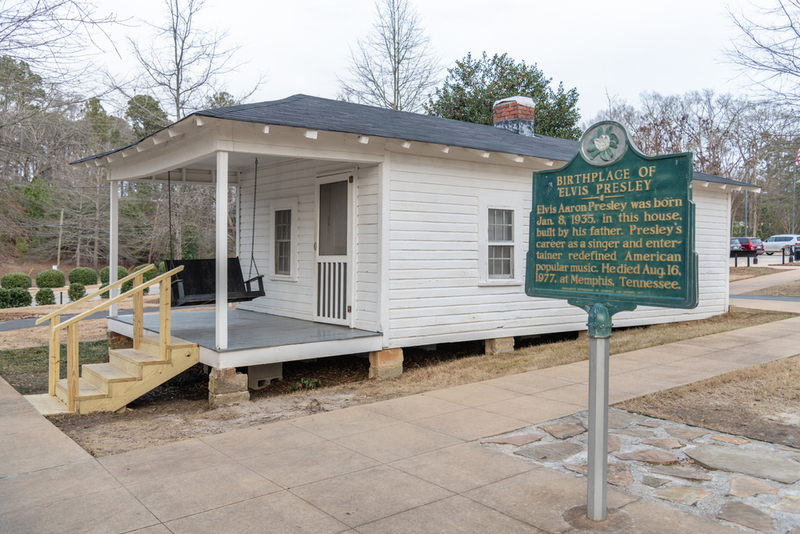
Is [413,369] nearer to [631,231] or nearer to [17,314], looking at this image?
[631,231]

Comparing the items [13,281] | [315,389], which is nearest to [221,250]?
[315,389]

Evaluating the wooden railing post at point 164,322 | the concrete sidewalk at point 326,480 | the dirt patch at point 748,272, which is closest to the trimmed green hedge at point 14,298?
the concrete sidewalk at point 326,480

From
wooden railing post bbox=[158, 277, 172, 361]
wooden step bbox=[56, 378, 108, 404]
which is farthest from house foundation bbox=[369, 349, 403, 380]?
wooden step bbox=[56, 378, 108, 404]

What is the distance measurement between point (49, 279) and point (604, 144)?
28.0 metres

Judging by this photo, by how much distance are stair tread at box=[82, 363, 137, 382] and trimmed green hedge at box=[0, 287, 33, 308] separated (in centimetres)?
1422

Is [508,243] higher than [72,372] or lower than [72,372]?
higher

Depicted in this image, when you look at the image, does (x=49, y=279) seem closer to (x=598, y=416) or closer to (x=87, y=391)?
(x=87, y=391)

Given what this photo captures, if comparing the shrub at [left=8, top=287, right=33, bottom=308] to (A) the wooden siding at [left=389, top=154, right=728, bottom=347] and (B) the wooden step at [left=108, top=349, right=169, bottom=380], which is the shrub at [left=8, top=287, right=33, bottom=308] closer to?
(B) the wooden step at [left=108, top=349, right=169, bottom=380]

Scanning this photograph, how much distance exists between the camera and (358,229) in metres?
8.51

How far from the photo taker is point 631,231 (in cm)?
351

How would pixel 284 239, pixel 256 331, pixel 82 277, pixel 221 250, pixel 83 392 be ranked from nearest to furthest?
pixel 83 392 < pixel 221 250 < pixel 256 331 < pixel 284 239 < pixel 82 277

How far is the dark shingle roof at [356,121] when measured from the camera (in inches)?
280

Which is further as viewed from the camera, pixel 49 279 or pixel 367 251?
pixel 49 279

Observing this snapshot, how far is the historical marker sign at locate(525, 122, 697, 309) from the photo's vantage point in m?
3.29
